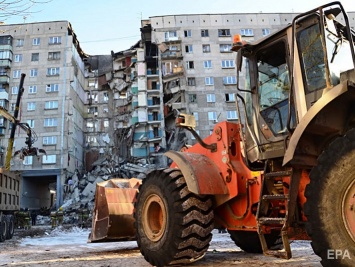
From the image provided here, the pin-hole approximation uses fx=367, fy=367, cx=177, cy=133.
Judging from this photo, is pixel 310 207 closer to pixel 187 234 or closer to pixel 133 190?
pixel 187 234

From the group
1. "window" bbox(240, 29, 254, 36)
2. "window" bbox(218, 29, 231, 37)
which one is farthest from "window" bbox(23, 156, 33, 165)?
"window" bbox(240, 29, 254, 36)

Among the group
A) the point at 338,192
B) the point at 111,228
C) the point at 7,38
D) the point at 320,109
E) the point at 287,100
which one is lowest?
the point at 111,228

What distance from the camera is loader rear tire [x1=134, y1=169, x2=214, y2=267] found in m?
5.43

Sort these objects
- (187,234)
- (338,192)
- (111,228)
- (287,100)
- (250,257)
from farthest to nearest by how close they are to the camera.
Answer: (111,228), (250,257), (187,234), (287,100), (338,192)

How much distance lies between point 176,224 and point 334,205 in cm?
256

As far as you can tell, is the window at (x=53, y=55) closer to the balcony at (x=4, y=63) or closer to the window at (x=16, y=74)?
the window at (x=16, y=74)

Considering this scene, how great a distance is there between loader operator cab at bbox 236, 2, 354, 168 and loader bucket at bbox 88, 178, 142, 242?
14.2ft

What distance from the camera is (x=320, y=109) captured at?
3.80m

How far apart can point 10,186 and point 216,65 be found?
124ft

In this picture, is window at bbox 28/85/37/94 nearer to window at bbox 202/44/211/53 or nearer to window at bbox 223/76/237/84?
window at bbox 202/44/211/53

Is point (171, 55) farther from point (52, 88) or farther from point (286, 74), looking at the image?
point (286, 74)

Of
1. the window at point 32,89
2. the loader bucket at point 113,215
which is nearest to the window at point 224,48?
the window at point 32,89

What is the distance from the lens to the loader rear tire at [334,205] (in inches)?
134

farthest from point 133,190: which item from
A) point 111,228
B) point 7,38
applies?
point 7,38
